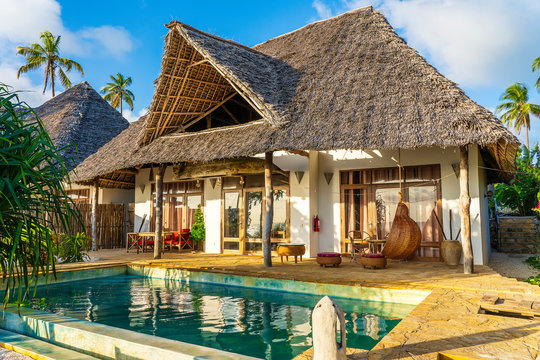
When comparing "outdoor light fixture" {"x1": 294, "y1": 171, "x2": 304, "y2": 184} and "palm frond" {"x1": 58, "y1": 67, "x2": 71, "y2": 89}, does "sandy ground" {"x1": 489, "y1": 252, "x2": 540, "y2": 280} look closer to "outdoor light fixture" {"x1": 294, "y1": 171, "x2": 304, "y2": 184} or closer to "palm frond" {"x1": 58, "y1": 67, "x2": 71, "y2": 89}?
"outdoor light fixture" {"x1": 294, "y1": 171, "x2": 304, "y2": 184}

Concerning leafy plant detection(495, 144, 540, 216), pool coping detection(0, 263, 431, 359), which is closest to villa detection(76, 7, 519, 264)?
pool coping detection(0, 263, 431, 359)

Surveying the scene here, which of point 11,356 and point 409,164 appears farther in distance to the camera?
point 409,164

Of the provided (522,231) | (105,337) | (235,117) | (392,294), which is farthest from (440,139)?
(522,231)

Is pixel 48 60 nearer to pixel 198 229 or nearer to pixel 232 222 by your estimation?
pixel 198 229

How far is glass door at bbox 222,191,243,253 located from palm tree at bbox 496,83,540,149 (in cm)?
2901

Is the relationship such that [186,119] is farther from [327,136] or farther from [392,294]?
[392,294]

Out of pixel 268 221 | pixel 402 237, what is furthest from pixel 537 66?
pixel 268 221

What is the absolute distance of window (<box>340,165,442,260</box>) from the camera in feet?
28.3

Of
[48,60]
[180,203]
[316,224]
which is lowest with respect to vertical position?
[316,224]

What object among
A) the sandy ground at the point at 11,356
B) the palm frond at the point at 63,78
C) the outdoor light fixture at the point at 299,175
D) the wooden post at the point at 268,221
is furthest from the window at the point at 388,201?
the palm frond at the point at 63,78

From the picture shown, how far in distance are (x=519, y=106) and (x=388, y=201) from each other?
28316 mm

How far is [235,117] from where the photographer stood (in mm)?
11766

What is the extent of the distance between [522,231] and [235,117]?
1024 cm

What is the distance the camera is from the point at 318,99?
27.9ft
